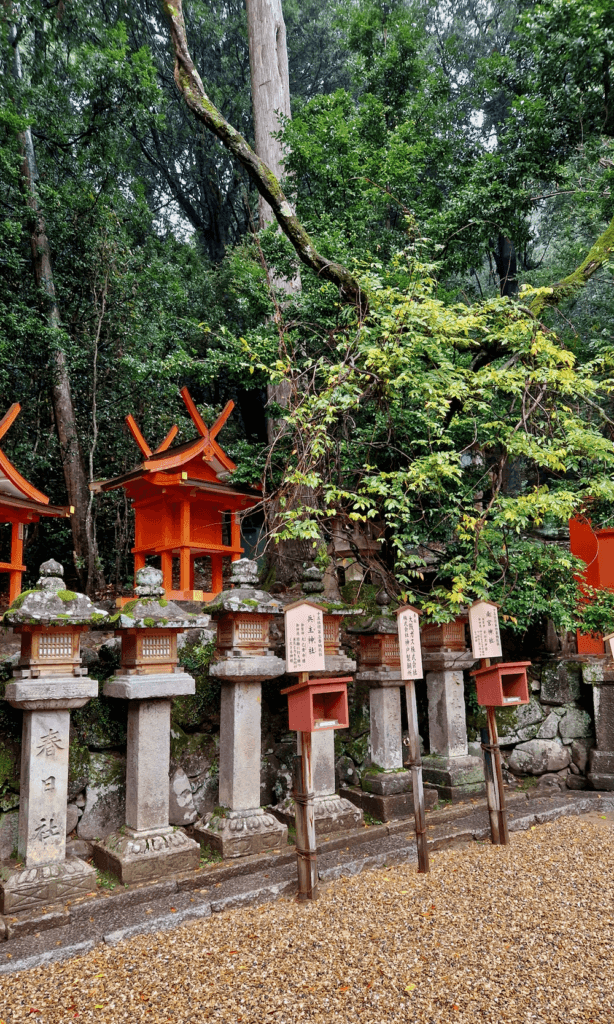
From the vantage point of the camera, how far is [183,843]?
438 cm

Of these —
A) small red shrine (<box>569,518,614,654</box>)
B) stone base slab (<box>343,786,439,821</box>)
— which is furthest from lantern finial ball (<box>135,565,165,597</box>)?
small red shrine (<box>569,518,614,654</box>)

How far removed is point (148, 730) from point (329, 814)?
1755mm

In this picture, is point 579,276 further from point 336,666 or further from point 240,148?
point 336,666

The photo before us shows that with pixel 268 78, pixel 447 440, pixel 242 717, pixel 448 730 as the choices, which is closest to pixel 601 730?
pixel 448 730

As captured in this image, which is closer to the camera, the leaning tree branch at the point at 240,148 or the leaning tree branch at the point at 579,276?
the leaning tree branch at the point at 240,148

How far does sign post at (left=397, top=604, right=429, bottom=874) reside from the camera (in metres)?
4.43

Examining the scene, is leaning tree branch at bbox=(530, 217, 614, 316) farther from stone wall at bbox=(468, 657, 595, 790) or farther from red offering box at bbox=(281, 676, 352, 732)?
red offering box at bbox=(281, 676, 352, 732)

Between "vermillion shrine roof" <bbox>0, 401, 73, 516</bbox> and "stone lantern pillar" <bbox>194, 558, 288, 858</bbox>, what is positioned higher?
→ "vermillion shrine roof" <bbox>0, 401, 73, 516</bbox>

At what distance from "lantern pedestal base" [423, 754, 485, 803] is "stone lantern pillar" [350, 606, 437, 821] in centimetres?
43

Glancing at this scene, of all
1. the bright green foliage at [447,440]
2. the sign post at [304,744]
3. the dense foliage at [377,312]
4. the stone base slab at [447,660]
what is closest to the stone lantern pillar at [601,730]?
the bright green foliage at [447,440]

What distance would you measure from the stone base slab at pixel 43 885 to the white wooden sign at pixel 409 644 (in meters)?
2.45

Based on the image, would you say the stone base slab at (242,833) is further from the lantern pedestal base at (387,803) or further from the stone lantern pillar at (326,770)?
the lantern pedestal base at (387,803)

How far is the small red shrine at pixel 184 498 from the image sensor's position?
8320 millimetres

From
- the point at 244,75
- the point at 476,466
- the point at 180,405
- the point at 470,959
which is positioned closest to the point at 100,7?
the point at 244,75
